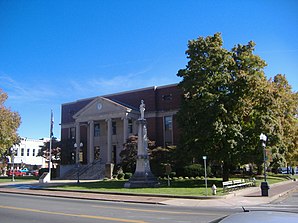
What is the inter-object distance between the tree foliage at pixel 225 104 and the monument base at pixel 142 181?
4176mm

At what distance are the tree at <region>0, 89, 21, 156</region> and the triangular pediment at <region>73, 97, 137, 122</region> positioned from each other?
10.4 m

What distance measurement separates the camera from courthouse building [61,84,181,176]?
4609cm


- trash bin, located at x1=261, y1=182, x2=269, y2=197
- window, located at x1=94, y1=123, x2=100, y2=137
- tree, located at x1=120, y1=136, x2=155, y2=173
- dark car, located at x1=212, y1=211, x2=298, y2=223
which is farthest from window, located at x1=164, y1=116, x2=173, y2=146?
dark car, located at x1=212, y1=211, x2=298, y2=223

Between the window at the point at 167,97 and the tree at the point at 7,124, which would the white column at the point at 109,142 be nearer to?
the window at the point at 167,97

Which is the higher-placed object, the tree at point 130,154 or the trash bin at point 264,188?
the tree at point 130,154

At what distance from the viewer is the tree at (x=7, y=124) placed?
39312mm

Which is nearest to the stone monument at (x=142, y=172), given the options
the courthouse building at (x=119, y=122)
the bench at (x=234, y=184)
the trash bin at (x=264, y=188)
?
the bench at (x=234, y=184)

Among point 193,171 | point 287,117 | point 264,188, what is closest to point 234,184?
point 264,188

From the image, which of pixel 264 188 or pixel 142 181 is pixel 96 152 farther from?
pixel 264 188

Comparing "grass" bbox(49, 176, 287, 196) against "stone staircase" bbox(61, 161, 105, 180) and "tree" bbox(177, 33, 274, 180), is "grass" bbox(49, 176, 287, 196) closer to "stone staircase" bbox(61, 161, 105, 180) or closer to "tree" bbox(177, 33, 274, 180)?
"tree" bbox(177, 33, 274, 180)

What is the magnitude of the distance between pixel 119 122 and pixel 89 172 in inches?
371

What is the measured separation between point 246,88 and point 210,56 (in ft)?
15.6

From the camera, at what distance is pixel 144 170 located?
27.4m

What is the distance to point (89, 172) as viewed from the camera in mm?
43938
